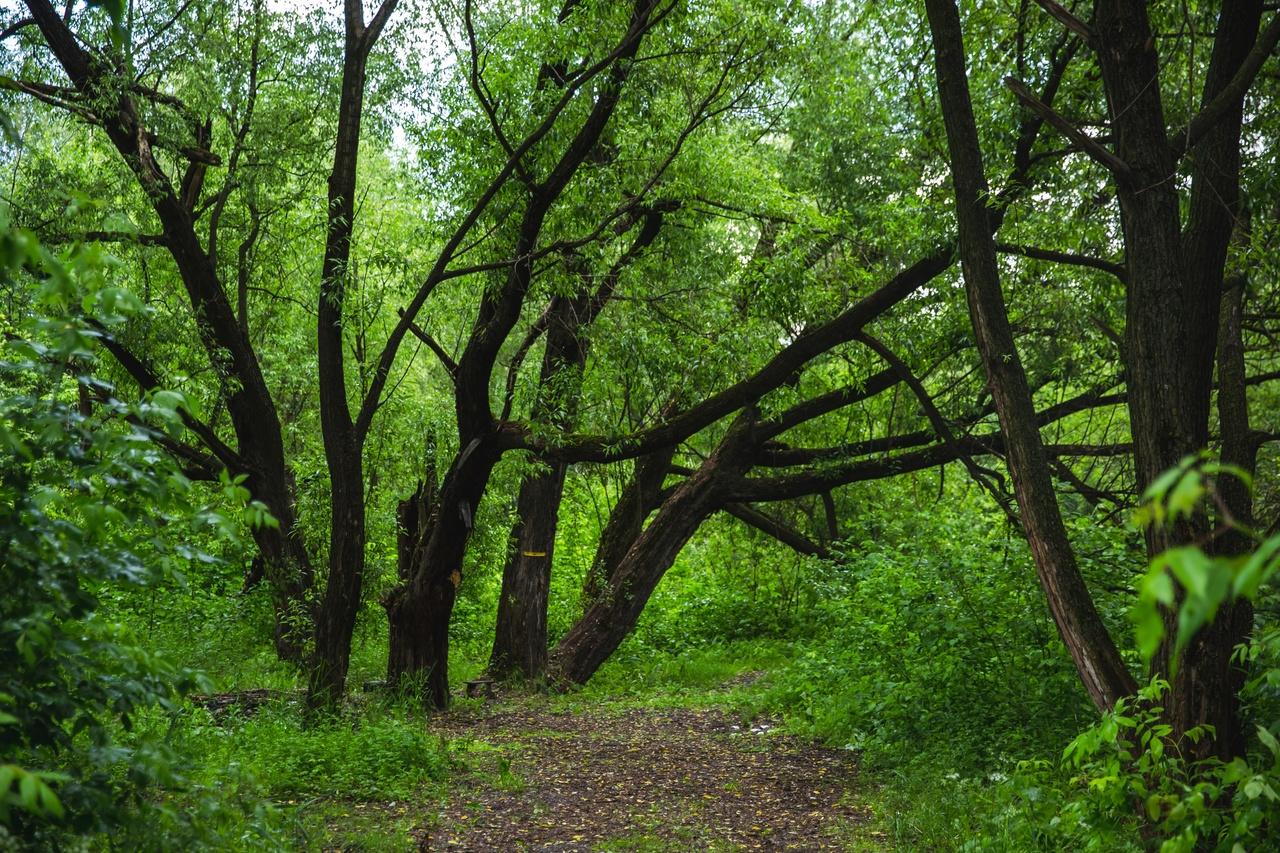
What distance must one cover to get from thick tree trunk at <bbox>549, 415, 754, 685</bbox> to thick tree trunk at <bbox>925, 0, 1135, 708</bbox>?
592 centimetres

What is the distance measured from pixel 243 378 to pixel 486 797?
474 cm

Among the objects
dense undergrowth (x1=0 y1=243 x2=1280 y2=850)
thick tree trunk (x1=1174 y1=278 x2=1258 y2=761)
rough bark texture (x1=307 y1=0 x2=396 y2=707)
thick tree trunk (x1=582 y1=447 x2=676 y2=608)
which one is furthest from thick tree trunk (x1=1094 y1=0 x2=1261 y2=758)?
thick tree trunk (x1=582 y1=447 x2=676 y2=608)

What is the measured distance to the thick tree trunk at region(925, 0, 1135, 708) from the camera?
5.53m

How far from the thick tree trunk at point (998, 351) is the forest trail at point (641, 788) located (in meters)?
1.85

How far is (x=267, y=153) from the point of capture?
963 cm

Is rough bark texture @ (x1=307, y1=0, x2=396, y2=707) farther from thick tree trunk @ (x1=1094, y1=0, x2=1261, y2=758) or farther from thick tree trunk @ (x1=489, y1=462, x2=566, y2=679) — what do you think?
thick tree trunk @ (x1=1094, y1=0, x2=1261, y2=758)

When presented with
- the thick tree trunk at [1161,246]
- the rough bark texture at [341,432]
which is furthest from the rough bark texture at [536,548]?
the thick tree trunk at [1161,246]

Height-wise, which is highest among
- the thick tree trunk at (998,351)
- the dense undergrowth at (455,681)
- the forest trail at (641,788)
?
the thick tree trunk at (998,351)

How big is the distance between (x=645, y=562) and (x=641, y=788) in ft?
16.2

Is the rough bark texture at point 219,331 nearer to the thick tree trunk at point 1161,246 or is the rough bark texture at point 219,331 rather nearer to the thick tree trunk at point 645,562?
the thick tree trunk at point 645,562

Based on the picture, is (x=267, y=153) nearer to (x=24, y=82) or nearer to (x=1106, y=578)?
(x=24, y=82)

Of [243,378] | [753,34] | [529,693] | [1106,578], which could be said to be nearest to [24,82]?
[243,378]

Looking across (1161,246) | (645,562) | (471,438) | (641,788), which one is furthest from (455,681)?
(1161,246)

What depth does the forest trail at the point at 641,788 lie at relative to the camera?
6.01 meters
